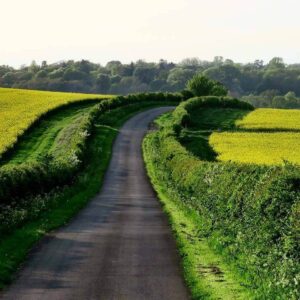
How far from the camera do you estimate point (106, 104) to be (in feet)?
277

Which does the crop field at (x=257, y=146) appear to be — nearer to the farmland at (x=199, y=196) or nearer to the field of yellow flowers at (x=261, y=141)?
the field of yellow flowers at (x=261, y=141)

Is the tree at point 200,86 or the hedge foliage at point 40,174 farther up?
the tree at point 200,86

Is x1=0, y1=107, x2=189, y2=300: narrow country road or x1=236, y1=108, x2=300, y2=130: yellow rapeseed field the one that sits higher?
x1=236, y1=108, x2=300, y2=130: yellow rapeseed field

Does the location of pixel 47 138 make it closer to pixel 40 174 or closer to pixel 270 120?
pixel 40 174

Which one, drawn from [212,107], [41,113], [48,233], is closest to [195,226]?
[48,233]

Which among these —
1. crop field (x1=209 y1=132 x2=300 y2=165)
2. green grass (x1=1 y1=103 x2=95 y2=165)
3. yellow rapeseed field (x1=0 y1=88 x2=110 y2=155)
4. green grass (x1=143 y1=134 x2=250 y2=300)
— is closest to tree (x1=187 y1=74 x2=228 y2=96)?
yellow rapeseed field (x1=0 y1=88 x2=110 y2=155)

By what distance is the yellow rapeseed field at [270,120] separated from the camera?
7538 centimetres

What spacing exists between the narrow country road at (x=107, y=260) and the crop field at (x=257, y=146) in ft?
54.4

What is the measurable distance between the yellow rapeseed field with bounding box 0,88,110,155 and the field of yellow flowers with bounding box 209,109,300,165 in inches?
862

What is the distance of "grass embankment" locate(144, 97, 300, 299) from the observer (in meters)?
14.8

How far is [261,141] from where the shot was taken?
61188 mm

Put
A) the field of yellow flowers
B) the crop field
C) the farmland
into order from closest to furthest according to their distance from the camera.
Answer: the farmland
the crop field
the field of yellow flowers

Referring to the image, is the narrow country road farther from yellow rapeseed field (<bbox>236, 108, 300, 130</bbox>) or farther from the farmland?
yellow rapeseed field (<bbox>236, 108, 300, 130</bbox>)

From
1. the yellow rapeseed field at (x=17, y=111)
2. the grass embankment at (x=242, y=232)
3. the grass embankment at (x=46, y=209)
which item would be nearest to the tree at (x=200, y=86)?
the yellow rapeseed field at (x=17, y=111)
